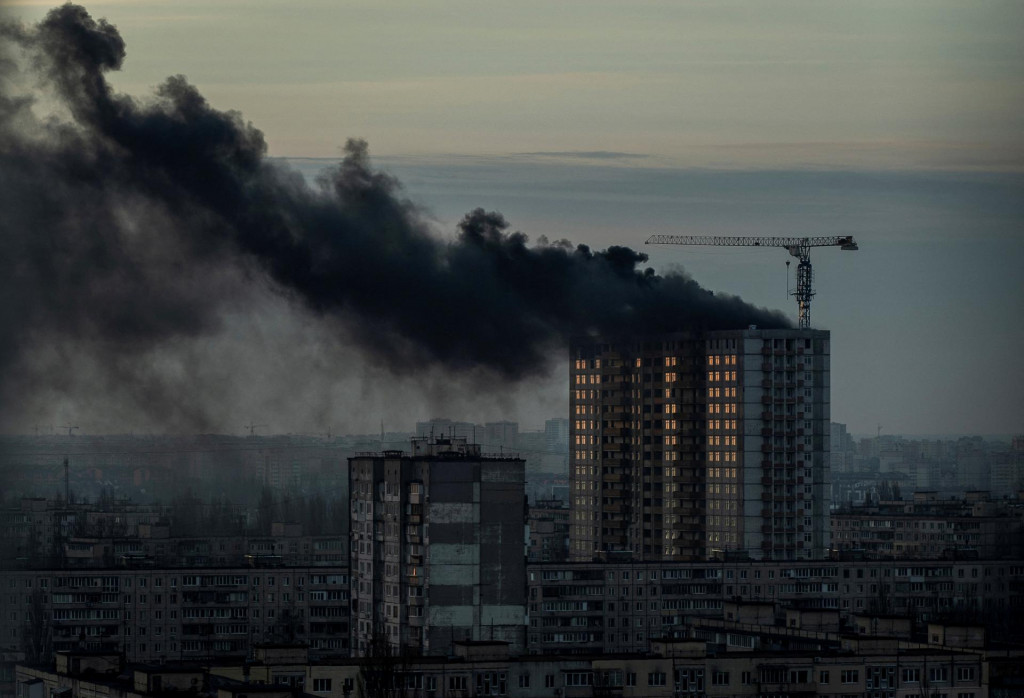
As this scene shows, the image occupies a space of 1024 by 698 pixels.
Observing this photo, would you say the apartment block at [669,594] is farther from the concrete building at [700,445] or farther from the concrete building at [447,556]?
the concrete building at [447,556]

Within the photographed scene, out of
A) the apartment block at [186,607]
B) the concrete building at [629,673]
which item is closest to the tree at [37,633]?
the apartment block at [186,607]

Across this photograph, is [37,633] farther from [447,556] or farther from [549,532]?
[549,532]

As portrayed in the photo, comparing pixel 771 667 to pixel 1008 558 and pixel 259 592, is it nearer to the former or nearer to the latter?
pixel 259 592

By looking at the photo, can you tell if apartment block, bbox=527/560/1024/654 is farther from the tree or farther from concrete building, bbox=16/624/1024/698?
concrete building, bbox=16/624/1024/698

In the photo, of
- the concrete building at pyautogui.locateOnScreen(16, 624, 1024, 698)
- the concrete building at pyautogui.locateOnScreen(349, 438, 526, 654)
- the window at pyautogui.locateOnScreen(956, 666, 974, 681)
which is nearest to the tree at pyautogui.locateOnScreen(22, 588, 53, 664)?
the concrete building at pyautogui.locateOnScreen(349, 438, 526, 654)

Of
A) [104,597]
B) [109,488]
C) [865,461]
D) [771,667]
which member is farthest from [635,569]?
[865,461]

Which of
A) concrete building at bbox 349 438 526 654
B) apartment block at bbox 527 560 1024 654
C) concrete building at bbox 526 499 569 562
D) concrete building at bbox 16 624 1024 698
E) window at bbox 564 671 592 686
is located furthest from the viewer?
concrete building at bbox 526 499 569 562

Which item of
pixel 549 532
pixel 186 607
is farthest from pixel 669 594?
pixel 549 532
